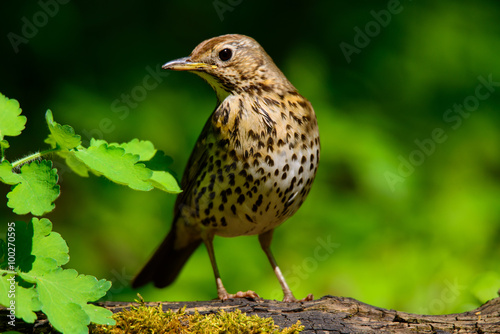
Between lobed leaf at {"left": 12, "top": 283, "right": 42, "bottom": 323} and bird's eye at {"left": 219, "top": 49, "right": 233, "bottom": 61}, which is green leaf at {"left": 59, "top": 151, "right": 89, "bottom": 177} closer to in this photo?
lobed leaf at {"left": 12, "top": 283, "right": 42, "bottom": 323}

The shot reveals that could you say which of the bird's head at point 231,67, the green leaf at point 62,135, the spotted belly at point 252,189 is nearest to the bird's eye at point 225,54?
the bird's head at point 231,67

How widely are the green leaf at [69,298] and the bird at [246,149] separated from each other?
1228 mm

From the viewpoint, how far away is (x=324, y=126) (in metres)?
4.18

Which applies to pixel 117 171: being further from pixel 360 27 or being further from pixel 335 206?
pixel 360 27

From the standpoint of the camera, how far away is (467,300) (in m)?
3.30

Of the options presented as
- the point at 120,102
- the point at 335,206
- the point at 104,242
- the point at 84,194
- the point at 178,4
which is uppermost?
the point at 178,4

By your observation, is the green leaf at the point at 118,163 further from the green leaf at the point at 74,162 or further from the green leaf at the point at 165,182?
the green leaf at the point at 165,182

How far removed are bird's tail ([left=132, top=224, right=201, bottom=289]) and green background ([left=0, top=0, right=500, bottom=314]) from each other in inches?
4.2

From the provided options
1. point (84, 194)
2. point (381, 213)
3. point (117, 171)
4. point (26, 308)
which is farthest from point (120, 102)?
point (26, 308)

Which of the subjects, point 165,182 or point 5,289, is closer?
point 5,289

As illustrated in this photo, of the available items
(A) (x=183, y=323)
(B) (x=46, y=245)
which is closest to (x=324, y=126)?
(A) (x=183, y=323)

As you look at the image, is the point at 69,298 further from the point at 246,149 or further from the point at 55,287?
the point at 246,149

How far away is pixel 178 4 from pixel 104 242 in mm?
1858

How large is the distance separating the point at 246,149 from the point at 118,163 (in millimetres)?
1015
